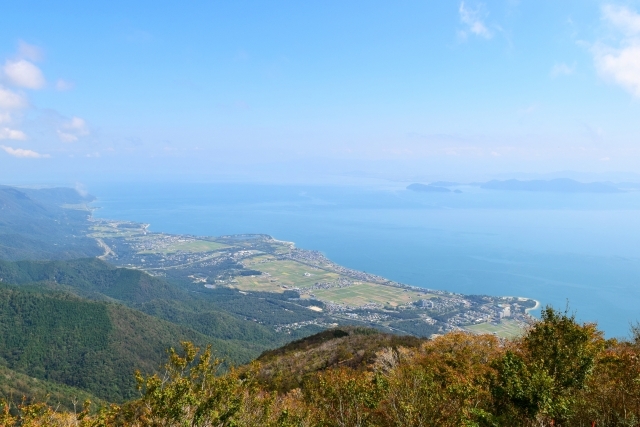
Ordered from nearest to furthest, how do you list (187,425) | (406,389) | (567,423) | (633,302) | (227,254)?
1. (187,425)
2. (567,423)
3. (406,389)
4. (633,302)
5. (227,254)

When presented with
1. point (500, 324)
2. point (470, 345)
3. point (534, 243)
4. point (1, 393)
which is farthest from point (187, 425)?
point (534, 243)

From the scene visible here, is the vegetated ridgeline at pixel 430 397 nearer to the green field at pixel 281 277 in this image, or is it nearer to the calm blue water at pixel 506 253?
the calm blue water at pixel 506 253

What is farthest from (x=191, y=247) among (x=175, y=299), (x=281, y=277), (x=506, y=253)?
(x=506, y=253)

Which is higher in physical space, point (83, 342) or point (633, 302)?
point (633, 302)

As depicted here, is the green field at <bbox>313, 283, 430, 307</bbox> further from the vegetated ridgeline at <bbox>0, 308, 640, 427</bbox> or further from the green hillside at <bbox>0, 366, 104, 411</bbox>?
the vegetated ridgeline at <bbox>0, 308, 640, 427</bbox>

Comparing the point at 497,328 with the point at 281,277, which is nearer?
the point at 497,328

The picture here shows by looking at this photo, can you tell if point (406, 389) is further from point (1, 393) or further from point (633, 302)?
point (633, 302)

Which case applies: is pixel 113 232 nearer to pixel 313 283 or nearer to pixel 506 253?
pixel 313 283

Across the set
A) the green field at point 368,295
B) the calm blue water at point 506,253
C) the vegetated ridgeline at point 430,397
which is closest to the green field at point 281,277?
the green field at point 368,295
